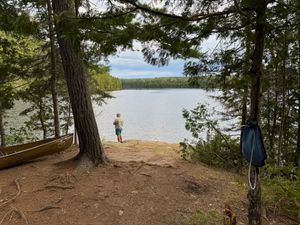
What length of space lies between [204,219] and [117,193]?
1533 millimetres

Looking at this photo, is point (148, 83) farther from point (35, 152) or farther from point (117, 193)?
point (117, 193)

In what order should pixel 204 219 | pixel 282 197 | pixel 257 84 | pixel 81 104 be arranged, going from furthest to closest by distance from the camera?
pixel 81 104
pixel 282 197
pixel 204 219
pixel 257 84

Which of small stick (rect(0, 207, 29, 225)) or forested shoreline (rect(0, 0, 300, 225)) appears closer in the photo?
forested shoreline (rect(0, 0, 300, 225))

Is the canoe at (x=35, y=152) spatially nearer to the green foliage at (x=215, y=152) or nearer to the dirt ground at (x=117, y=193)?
the dirt ground at (x=117, y=193)

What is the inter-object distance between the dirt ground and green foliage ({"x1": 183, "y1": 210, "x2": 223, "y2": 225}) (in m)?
0.10

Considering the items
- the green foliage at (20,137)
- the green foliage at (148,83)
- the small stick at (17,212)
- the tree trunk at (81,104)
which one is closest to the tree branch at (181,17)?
the tree trunk at (81,104)

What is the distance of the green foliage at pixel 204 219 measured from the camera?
455cm

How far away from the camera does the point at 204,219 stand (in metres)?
4.59

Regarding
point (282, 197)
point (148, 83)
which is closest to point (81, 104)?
point (282, 197)

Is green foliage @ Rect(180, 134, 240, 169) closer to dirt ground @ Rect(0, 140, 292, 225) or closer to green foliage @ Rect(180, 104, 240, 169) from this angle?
green foliage @ Rect(180, 104, 240, 169)

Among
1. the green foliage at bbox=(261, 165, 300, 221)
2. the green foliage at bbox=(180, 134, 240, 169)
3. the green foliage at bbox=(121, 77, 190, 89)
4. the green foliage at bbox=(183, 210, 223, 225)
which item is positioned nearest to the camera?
the green foliage at bbox=(183, 210, 223, 225)

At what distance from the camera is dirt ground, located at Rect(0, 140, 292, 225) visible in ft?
15.8

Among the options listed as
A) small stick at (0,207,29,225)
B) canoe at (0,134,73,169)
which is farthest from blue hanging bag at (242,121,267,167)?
canoe at (0,134,73,169)

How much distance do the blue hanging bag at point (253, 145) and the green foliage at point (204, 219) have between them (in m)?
1.41
